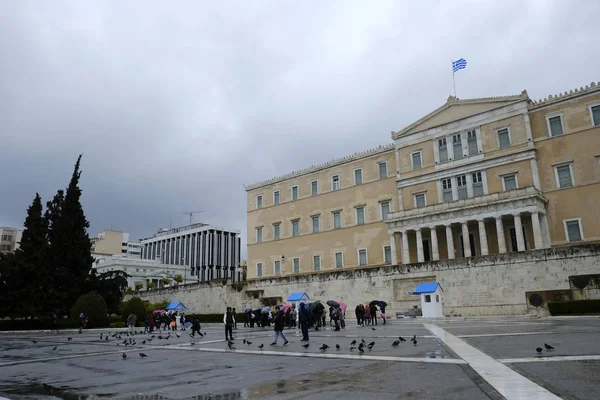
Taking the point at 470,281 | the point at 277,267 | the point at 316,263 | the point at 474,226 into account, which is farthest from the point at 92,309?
the point at 474,226

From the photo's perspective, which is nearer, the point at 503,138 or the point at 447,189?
the point at 503,138

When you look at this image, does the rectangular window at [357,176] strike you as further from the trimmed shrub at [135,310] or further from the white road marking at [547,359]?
the white road marking at [547,359]

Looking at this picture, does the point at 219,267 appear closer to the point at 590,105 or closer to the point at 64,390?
the point at 590,105

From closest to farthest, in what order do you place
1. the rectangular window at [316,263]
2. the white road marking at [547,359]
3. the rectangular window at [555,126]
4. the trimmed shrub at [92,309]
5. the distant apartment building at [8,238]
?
the white road marking at [547,359] → the trimmed shrub at [92,309] → the rectangular window at [555,126] → the rectangular window at [316,263] → the distant apartment building at [8,238]

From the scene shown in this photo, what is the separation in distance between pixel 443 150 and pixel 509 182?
724 centimetres

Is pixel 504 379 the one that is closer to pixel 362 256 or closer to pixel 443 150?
pixel 443 150

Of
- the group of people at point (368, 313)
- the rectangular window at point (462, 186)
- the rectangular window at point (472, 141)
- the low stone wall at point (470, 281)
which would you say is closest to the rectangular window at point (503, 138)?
the rectangular window at point (472, 141)

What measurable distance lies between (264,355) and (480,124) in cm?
3688

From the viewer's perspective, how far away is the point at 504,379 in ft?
22.9

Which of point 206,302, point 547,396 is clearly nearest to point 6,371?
point 547,396

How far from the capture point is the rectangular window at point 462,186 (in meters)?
42.6

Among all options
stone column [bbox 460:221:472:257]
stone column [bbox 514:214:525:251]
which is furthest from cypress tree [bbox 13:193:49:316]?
stone column [bbox 514:214:525:251]

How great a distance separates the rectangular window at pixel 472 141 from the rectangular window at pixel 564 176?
727cm

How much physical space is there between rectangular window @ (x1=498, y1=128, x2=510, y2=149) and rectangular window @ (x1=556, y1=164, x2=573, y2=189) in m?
4.87
